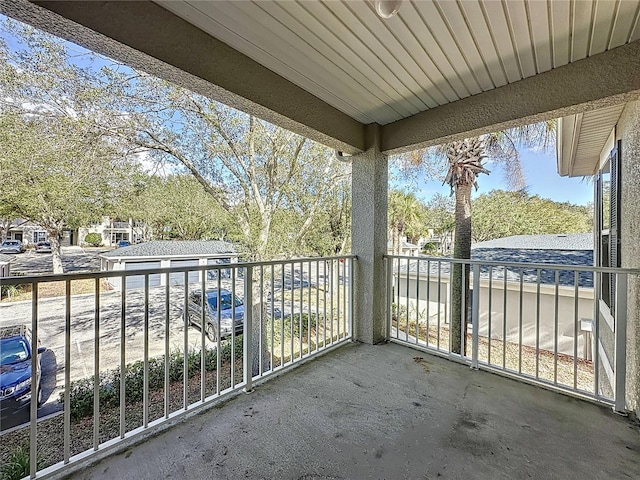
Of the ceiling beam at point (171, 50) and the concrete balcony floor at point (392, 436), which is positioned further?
the concrete balcony floor at point (392, 436)

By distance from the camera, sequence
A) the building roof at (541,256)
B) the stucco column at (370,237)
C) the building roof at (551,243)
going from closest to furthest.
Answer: the stucco column at (370,237), the building roof at (541,256), the building roof at (551,243)

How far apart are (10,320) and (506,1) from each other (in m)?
5.07

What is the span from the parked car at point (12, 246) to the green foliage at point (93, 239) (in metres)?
0.86

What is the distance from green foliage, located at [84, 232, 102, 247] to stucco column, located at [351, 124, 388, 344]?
476 centimetres

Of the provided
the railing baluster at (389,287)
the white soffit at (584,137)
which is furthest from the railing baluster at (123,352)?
the white soffit at (584,137)

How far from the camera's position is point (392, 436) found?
1.79 meters

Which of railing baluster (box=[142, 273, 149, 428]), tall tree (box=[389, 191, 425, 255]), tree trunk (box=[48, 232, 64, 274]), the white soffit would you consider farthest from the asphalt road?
tall tree (box=[389, 191, 425, 255])

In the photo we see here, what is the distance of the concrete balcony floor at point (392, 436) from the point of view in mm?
1533

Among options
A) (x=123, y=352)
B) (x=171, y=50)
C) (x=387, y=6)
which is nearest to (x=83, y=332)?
(x=123, y=352)

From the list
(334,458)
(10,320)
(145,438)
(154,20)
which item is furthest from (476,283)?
(10,320)

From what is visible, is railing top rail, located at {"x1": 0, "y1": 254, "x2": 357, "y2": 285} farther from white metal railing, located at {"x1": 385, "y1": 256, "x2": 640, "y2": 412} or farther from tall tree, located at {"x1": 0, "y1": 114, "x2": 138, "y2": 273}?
tall tree, located at {"x1": 0, "y1": 114, "x2": 138, "y2": 273}

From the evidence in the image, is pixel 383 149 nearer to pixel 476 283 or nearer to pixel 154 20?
pixel 476 283

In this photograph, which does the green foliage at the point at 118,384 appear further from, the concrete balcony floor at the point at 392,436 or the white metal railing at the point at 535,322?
the white metal railing at the point at 535,322

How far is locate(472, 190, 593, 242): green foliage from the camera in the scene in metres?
13.7
